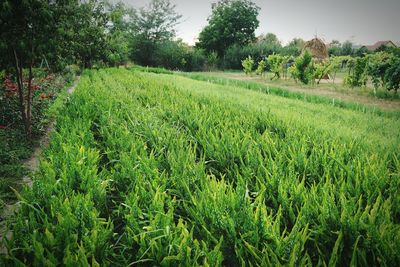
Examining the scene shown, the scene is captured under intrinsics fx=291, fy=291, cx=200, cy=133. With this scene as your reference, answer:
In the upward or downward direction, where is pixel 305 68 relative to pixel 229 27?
downward

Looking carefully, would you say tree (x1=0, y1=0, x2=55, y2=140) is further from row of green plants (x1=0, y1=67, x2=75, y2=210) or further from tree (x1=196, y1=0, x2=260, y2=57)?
tree (x1=196, y1=0, x2=260, y2=57)

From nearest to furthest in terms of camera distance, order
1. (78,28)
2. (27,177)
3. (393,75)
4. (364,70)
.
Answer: (27,177)
(78,28)
(393,75)
(364,70)

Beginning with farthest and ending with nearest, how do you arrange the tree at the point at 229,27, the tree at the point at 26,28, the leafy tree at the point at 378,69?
the tree at the point at 229,27 < the leafy tree at the point at 378,69 < the tree at the point at 26,28

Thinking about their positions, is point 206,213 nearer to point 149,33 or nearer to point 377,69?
point 377,69

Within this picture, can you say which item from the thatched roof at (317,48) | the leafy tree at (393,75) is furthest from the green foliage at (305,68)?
the thatched roof at (317,48)

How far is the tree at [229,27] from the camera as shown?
3644cm

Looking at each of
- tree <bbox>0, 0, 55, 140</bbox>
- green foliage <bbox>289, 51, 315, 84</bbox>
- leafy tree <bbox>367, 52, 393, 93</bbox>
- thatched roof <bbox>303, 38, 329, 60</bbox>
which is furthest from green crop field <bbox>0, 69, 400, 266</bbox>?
thatched roof <bbox>303, 38, 329, 60</bbox>

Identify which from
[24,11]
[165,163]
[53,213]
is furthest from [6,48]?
[53,213]

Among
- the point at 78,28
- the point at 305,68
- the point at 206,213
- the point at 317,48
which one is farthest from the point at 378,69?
the point at 317,48

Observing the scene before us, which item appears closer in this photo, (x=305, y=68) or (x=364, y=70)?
(x=364, y=70)

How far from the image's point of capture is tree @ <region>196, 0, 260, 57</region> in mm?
36438

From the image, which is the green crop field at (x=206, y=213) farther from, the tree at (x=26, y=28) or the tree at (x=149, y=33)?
the tree at (x=149, y=33)

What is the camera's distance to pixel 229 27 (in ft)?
119

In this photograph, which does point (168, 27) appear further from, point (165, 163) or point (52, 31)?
point (165, 163)
